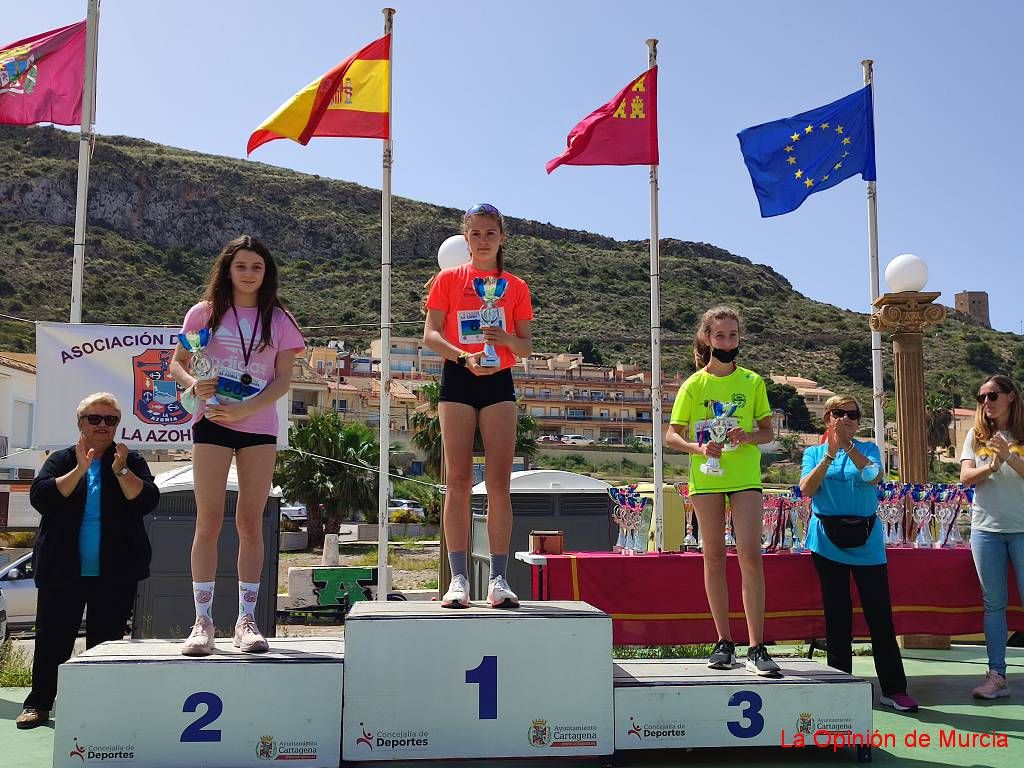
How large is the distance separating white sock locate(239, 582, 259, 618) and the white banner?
367cm

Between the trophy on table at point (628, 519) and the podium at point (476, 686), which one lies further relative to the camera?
the trophy on table at point (628, 519)

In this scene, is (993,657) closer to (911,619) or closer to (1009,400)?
(911,619)

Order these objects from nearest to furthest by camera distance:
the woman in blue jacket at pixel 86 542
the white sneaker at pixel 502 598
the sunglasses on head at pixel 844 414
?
1. the white sneaker at pixel 502 598
2. the woman in blue jacket at pixel 86 542
3. the sunglasses on head at pixel 844 414

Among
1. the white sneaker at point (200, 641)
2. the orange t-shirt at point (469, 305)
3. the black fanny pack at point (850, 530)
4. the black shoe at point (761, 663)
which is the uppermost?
the orange t-shirt at point (469, 305)

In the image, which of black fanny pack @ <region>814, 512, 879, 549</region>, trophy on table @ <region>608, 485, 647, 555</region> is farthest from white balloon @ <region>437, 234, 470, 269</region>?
black fanny pack @ <region>814, 512, 879, 549</region>

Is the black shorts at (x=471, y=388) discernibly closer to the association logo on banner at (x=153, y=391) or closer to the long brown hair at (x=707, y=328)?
the long brown hair at (x=707, y=328)

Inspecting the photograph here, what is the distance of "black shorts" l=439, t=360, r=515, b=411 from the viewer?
4086 mm

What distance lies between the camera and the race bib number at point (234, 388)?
3666mm

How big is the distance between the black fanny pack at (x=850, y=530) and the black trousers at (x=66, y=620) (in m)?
3.73

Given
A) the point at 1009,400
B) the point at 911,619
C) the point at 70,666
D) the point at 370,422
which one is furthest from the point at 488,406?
the point at 370,422

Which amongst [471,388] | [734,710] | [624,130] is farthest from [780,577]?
[624,130]

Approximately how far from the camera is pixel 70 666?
10.9ft

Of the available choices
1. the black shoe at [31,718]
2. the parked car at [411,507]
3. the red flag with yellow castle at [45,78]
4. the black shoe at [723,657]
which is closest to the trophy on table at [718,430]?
the black shoe at [723,657]

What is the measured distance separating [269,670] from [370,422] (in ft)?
206
